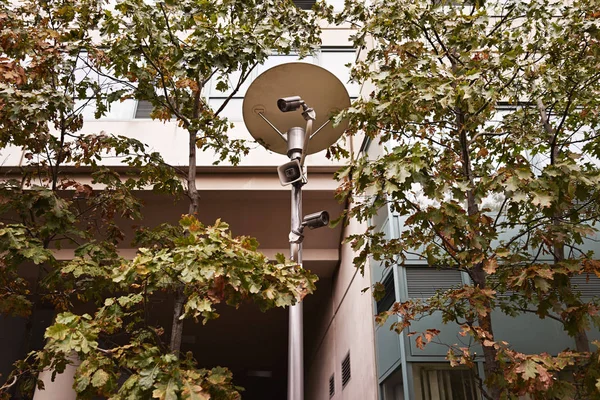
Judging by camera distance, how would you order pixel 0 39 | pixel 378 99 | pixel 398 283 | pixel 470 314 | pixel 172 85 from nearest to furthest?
pixel 470 314 → pixel 378 99 → pixel 0 39 → pixel 172 85 → pixel 398 283

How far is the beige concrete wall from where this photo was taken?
24.3 ft

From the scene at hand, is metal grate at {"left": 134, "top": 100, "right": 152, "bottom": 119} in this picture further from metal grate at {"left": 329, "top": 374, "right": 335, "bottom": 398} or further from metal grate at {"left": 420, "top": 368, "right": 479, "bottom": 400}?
metal grate at {"left": 420, "top": 368, "right": 479, "bottom": 400}

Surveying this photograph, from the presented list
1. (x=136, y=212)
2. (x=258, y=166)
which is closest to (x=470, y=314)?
(x=136, y=212)

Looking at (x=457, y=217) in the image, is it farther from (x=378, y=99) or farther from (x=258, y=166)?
(x=258, y=166)

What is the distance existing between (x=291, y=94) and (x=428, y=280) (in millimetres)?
3266

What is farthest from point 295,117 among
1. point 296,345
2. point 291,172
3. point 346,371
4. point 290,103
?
point 346,371

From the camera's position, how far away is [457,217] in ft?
12.3

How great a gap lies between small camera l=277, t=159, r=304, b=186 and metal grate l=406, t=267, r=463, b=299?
3030mm

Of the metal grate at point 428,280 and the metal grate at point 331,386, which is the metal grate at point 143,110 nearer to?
the metal grate at point 331,386

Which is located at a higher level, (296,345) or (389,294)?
(389,294)

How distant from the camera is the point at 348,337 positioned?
894 centimetres

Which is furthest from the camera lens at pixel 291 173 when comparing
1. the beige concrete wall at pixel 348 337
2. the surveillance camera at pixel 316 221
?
the beige concrete wall at pixel 348 337

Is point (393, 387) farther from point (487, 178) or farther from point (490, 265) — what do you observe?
point (487, 178)

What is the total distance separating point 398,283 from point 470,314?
2027mm
